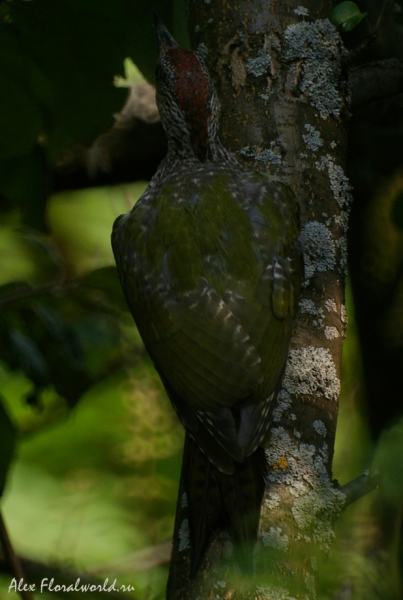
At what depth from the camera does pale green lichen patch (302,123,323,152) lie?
7.87ft

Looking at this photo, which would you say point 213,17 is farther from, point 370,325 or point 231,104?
point 370,325

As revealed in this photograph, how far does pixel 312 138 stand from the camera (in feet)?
7.89

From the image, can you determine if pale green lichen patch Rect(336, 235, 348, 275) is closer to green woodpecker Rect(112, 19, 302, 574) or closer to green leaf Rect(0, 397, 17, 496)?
green woodpecker Rect(112, 19, 302, 574)

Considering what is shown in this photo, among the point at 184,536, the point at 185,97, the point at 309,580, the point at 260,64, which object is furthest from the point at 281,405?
the point at 185,97

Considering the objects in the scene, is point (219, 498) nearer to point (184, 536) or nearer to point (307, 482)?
point (184, 536)

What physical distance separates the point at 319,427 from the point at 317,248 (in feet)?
1.76

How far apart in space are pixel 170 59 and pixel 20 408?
114 inches

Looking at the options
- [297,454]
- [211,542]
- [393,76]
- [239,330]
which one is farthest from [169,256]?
[393,76]

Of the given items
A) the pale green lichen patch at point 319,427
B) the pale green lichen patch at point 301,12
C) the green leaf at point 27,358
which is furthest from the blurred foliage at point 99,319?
the pale green lichen patch at point 301,12

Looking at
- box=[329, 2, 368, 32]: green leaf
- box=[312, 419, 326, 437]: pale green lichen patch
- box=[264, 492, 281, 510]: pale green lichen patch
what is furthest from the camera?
box=[329, 2, 368, 32]: green leaf

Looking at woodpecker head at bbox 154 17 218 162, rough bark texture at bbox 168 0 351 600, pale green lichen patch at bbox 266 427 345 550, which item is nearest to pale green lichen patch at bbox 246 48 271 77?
rough bark texture at bbox 168 0 351 600

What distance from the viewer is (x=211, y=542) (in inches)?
78.0

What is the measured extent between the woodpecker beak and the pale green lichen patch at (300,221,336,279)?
32.0 inches

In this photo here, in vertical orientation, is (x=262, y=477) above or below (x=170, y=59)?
below
